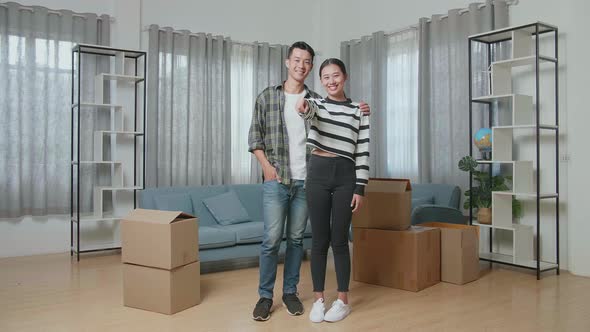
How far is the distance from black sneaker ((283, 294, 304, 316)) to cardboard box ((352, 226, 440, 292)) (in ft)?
2.61

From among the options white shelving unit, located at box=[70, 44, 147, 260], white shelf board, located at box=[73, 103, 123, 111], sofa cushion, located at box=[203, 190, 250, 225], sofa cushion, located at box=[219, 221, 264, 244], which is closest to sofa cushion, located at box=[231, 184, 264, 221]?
sofa cushion, located at box=[203, 190, 250, 225]

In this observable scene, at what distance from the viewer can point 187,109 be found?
17.5 ft

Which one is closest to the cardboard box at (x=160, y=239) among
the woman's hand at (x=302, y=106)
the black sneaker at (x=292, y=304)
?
the black sneaker at (x=292, y=304)

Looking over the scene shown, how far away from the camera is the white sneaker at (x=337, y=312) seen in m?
2.71

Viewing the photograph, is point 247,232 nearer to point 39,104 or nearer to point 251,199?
point 251,199

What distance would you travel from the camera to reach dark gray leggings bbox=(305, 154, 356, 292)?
265cm

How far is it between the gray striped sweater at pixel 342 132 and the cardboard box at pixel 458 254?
1184 millimetres

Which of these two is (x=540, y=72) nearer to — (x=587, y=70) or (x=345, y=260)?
(x=587, y=70)

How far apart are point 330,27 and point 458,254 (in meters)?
3.50

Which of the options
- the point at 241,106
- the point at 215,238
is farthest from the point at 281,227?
the point at 241,106

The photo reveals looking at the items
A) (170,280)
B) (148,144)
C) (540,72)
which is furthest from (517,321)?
(148,144)

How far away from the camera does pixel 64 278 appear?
3832 millimetres

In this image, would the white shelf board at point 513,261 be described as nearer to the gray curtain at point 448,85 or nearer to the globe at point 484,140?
the gray curtain at point 448,85

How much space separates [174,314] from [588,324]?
7.03ft
